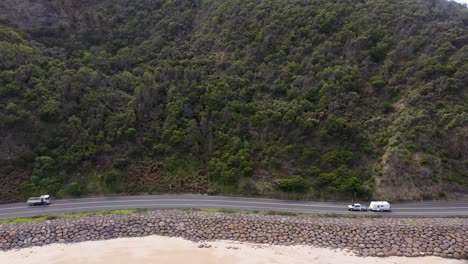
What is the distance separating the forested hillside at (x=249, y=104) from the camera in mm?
36969

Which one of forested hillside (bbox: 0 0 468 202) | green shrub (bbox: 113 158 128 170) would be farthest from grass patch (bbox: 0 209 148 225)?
green shrub (bbox: 113 158 128 170)

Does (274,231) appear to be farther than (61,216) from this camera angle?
No

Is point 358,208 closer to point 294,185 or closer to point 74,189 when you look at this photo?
point 294,185

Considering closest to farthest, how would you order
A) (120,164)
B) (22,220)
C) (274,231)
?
(274,231)
(22,220)
(120,164)

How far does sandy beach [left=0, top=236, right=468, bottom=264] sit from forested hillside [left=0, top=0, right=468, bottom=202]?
8712 millimetres

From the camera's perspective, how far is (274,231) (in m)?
30.4

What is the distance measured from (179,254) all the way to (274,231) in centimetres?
895

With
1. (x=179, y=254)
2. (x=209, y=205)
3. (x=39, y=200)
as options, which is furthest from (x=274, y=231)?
(x=39, y=200)

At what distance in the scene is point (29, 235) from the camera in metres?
29.8

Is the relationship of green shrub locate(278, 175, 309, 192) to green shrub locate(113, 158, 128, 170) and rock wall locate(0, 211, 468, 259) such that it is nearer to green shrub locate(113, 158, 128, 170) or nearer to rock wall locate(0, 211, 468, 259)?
rock wall locate(0, 211, 468, 259)

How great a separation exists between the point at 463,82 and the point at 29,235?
50.8 meters

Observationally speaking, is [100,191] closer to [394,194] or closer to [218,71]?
[218,71]

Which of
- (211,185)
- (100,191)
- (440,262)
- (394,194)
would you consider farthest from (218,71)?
(440,262)

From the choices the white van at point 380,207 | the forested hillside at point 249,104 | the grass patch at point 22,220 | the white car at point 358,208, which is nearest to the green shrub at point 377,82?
the forested hillside at point 249,104
